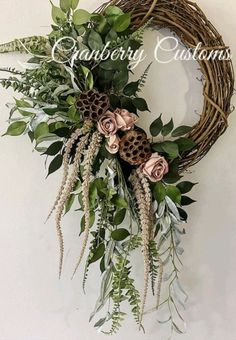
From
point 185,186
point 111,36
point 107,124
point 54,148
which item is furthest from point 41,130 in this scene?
point 185,186

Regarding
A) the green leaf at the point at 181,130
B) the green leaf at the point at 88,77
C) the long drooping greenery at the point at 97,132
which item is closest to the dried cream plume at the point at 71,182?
the long drooping greenery at the point at 97,132

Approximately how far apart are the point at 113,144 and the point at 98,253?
0.81 ft

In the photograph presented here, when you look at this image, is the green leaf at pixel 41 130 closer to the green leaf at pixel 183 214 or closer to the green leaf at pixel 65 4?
the green leaf at pixel 65 4

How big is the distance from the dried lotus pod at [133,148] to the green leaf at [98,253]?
0.20m

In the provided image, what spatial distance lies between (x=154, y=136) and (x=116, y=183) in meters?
0.14

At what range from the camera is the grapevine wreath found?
0.96 metres

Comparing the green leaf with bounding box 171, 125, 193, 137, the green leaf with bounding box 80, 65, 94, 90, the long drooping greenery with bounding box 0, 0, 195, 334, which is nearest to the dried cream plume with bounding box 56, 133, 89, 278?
the long drooping greenery with bounding box 0, 0, 195, 334

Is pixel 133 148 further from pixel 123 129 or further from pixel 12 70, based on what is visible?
pixel 12 70

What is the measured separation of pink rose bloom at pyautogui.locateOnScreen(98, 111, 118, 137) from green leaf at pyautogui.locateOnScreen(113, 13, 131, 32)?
182 mm

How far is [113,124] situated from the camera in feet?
3.15

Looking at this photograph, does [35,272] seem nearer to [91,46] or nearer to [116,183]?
[116,183]

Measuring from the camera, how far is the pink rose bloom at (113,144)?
0.96 m

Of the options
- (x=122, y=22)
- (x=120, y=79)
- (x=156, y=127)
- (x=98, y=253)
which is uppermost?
(x=122, y=22)

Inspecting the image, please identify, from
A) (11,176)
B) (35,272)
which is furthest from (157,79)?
(35,272)
